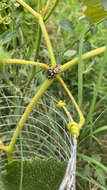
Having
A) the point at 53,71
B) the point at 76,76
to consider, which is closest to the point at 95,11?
the point at 53,71

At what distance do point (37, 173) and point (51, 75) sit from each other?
333 mm

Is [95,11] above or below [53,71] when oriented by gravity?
above

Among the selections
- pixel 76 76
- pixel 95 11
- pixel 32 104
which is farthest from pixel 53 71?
pixel 76 76

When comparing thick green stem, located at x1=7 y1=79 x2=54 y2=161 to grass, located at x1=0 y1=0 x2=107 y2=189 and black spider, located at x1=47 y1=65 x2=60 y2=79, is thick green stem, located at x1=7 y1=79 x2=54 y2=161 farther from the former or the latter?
grass, located at x1=0 y1=0 x2=107 y2=189

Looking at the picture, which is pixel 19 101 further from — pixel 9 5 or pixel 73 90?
pixel 9 5

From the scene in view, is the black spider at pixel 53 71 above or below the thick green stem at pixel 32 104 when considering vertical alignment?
above

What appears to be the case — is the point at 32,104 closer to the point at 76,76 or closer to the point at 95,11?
the point at 95,11

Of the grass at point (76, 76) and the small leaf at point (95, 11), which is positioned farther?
the grass at point (76, 76)

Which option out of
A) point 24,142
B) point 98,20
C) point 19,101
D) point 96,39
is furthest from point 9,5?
point 96,39

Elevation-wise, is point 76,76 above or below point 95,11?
below

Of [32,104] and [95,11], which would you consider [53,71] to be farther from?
[95,11]

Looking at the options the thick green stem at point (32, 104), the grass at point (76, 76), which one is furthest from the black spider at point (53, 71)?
the grass at point (76, 76)

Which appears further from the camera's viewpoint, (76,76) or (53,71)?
(76,76)

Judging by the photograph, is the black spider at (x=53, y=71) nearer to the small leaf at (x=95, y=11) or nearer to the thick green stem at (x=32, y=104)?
the thick green stem at (x=32, y=104)
